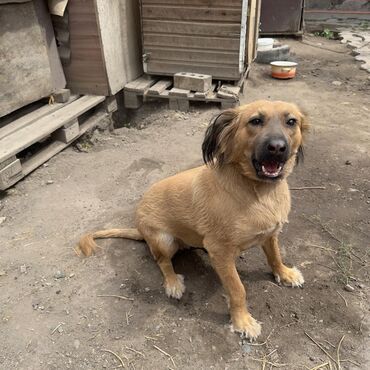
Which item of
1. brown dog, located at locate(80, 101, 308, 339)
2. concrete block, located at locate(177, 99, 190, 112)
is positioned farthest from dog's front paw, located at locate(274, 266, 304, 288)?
concrete block, located at locate(177, 99, 190, 112)

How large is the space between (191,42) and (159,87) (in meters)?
0.79

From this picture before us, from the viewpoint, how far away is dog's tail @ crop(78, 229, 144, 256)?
3.04m

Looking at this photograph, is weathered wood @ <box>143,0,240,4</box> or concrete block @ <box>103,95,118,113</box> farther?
concrete block @ <box>103,95,118,113</box>

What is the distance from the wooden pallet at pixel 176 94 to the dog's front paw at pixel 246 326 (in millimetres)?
3614

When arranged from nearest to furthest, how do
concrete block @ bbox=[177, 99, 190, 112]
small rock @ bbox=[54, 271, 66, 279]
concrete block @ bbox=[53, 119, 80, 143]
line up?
small rock @ bbox=[54, 271, 66, 279]
concrete block @ bbox=[53, 119, 80, 143]
concrete block @ bbox=[177, 99, 190, 112]

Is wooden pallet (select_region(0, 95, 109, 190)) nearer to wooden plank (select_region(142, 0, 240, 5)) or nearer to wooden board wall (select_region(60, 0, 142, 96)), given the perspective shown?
wooden board wall (select_region(60, 0, 142, 96))

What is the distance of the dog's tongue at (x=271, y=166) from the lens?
2.14 meters

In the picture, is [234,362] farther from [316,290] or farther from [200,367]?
[316,290]

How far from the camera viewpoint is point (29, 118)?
4570mm

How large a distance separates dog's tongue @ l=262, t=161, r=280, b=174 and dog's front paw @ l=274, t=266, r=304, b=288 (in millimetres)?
974

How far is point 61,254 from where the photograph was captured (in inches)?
124

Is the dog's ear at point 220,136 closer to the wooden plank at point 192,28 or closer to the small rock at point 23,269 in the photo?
the small rock at point 23,269

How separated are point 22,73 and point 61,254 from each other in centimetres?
243

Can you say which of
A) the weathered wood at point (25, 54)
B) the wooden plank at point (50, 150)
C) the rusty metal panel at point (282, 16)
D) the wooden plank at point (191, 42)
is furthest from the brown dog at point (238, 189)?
the rusty metal panel at point (282, 16)
